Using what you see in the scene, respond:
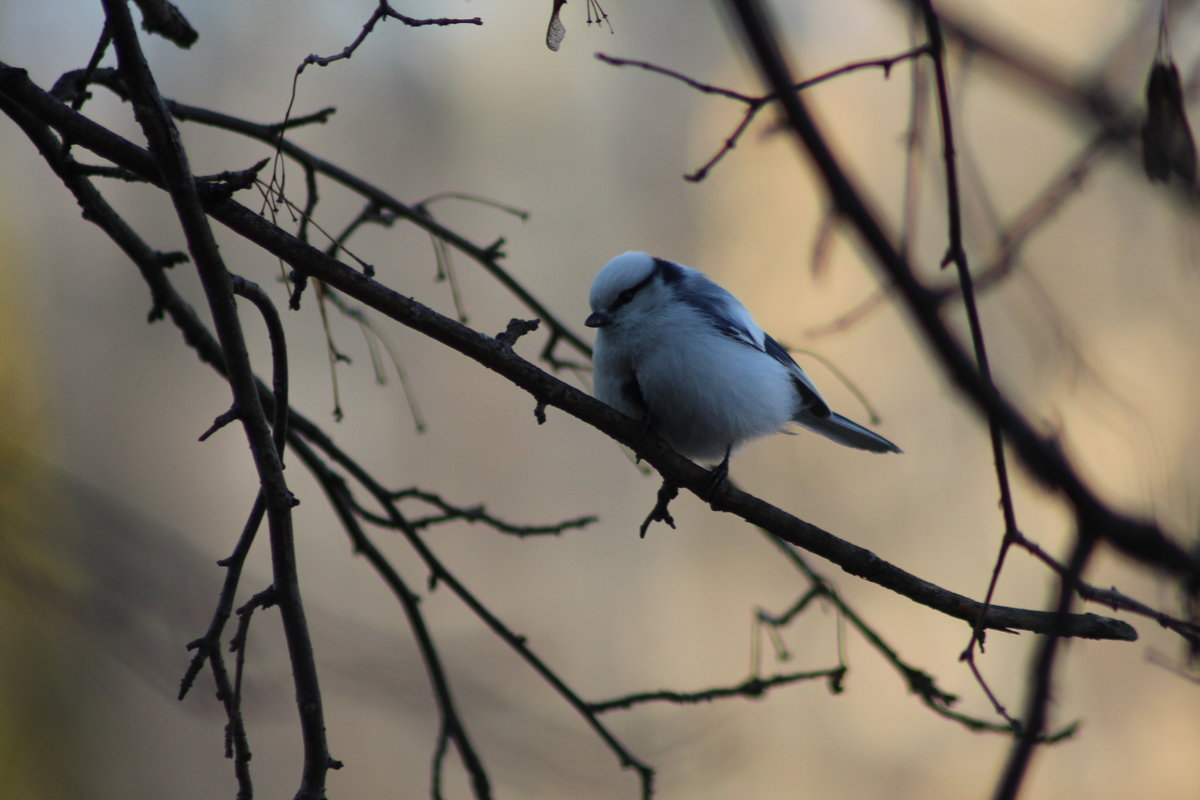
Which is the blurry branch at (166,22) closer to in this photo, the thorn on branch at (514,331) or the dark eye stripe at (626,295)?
the thorn on branch at (514,331)

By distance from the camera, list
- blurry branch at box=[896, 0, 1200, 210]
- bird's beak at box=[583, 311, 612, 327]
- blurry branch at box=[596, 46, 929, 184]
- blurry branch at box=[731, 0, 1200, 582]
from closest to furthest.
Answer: blurry branch at box=[731, 0, 1200, 582] → blurry branch at box=[896, 0, 1200, 210] → blurry branch at box=[596, 46, 929, 184] → bird's beak at box=[583, 311, 612, 327]

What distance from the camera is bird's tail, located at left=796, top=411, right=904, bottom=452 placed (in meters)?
3.29

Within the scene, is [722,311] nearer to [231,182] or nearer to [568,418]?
[231,182]

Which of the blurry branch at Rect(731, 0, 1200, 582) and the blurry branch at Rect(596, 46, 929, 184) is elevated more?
the blurry branch at Rect(596, 46, 929, 184)

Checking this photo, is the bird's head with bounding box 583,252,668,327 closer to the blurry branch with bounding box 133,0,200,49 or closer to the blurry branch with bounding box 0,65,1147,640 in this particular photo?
the blurry branch with bounding box 0,65,1147,640

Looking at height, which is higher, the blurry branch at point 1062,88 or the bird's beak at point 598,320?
the bird's beak at point 598,320

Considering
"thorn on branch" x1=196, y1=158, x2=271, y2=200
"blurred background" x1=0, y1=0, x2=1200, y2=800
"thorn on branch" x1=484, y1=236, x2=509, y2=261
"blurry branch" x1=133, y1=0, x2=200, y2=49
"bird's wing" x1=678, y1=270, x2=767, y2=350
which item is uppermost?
"blurred background" x1=0, y1=0, x2=1200, y2=800

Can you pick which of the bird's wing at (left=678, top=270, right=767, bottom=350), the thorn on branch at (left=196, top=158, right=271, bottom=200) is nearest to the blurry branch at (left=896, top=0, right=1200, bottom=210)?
the thorn on branch at (left=196, top=158, right=271, bottom=200)

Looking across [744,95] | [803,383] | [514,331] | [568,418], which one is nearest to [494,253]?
[514,331]

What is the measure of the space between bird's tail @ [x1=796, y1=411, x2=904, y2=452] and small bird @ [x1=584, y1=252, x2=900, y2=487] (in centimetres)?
13

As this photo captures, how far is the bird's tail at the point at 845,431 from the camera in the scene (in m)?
3.29

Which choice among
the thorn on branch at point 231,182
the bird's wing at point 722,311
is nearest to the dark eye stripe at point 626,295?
the bird's wing at point 722,311

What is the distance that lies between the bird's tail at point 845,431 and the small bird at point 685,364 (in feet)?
0.44

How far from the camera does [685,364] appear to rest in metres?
2.80
